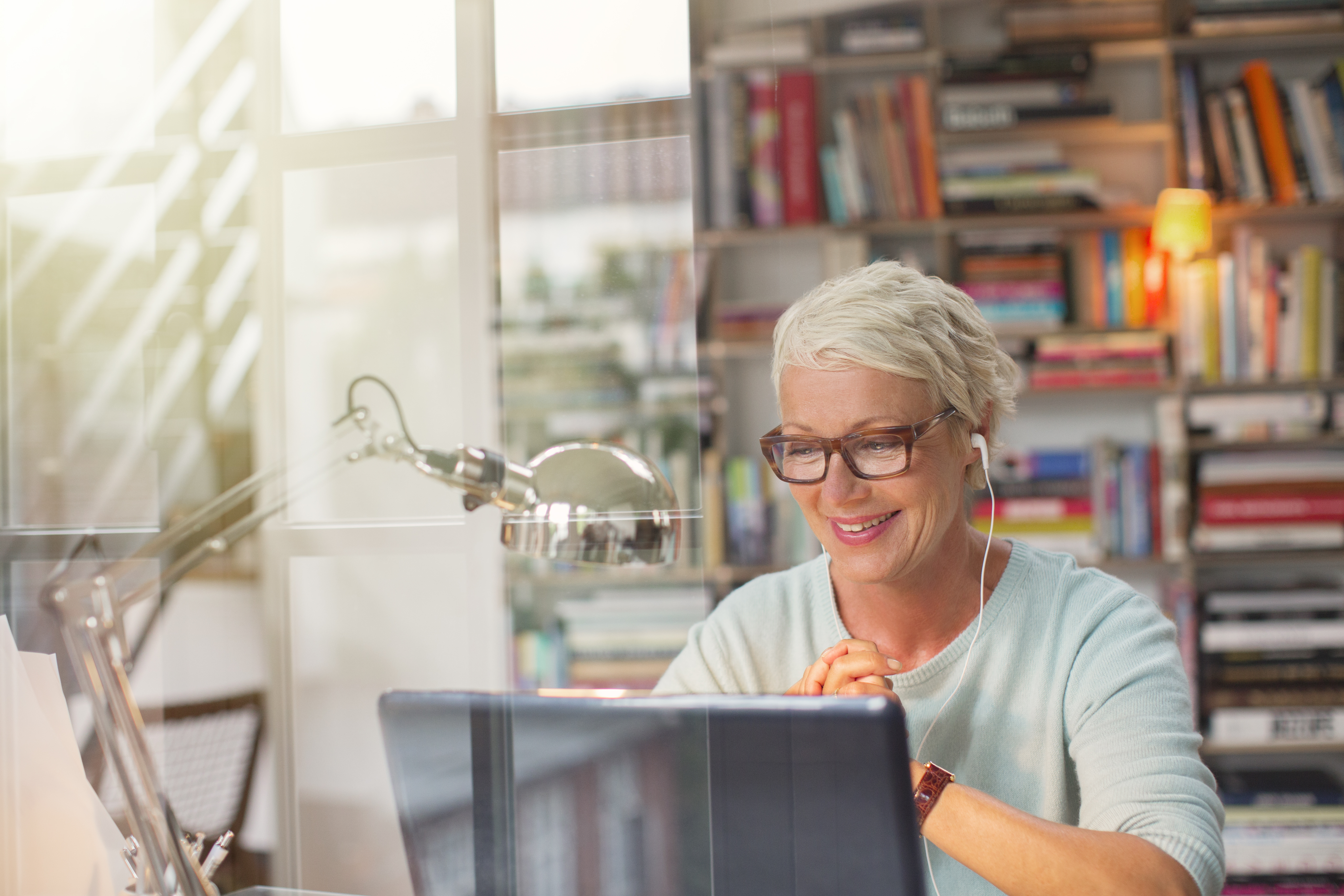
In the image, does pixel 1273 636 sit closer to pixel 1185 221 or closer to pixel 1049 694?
pixel 1185 221

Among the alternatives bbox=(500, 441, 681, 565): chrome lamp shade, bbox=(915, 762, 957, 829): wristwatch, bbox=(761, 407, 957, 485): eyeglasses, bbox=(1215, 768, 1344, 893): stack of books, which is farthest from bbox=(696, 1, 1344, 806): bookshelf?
bbox=(500, 441, 681, 565): chrome lamp shade

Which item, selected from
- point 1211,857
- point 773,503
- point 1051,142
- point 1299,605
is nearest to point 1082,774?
point 1211,857

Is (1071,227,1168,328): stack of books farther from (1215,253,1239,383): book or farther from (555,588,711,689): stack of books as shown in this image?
(555,588,711,689): stack of books

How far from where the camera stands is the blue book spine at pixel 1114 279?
269 cm

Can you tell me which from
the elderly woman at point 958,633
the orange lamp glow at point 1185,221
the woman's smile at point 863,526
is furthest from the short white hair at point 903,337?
the orange lamp glow at point 1185,221

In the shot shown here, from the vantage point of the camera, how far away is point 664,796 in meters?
0.58

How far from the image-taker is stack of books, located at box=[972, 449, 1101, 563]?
2650mm

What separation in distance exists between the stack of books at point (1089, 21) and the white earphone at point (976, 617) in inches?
78.8

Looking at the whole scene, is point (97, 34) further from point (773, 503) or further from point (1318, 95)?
point (1318, 95)

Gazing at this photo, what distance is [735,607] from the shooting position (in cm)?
112

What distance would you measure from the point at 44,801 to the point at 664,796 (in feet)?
1.37

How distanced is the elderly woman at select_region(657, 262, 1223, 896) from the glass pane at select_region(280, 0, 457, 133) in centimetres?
50

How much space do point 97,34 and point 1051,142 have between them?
2.66 metres

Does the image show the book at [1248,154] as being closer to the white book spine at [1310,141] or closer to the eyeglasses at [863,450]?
the white book spine at [1310,141]
